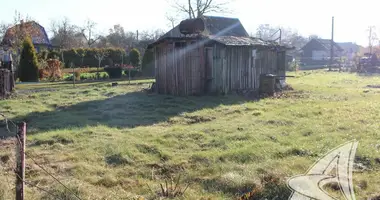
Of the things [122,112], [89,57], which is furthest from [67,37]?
[122,112]

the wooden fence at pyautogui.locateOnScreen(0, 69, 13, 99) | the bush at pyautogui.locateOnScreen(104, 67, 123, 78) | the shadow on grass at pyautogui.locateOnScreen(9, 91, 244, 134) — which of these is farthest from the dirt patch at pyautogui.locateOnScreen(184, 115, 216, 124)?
the bush at pyautogui.locateOnScreen(104, 67, 123, 78)

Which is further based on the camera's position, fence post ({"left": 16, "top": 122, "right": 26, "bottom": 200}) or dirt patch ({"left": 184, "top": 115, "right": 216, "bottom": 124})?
dirt patch ({"left": 184, "top": 115, "right": 216, "bottom": 124})

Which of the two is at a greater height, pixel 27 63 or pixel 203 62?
pixel 27 63

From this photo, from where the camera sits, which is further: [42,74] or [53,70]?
[53,70]

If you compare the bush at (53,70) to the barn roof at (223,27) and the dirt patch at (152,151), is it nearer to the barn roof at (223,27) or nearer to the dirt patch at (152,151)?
the barn roof at (223,27)

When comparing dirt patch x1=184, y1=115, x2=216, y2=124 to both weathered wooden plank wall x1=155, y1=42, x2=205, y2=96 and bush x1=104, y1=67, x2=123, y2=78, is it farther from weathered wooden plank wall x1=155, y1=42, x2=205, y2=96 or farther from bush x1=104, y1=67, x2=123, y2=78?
bush x1=104, y1=67, x2=123, y2=78

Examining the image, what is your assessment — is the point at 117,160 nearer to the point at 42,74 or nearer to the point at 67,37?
the point at 42,74

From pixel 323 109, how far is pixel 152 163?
6765 mm

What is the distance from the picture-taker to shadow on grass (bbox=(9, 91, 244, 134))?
8.88 m

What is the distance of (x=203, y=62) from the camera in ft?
47.1

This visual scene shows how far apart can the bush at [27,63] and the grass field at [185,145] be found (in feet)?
36.9
